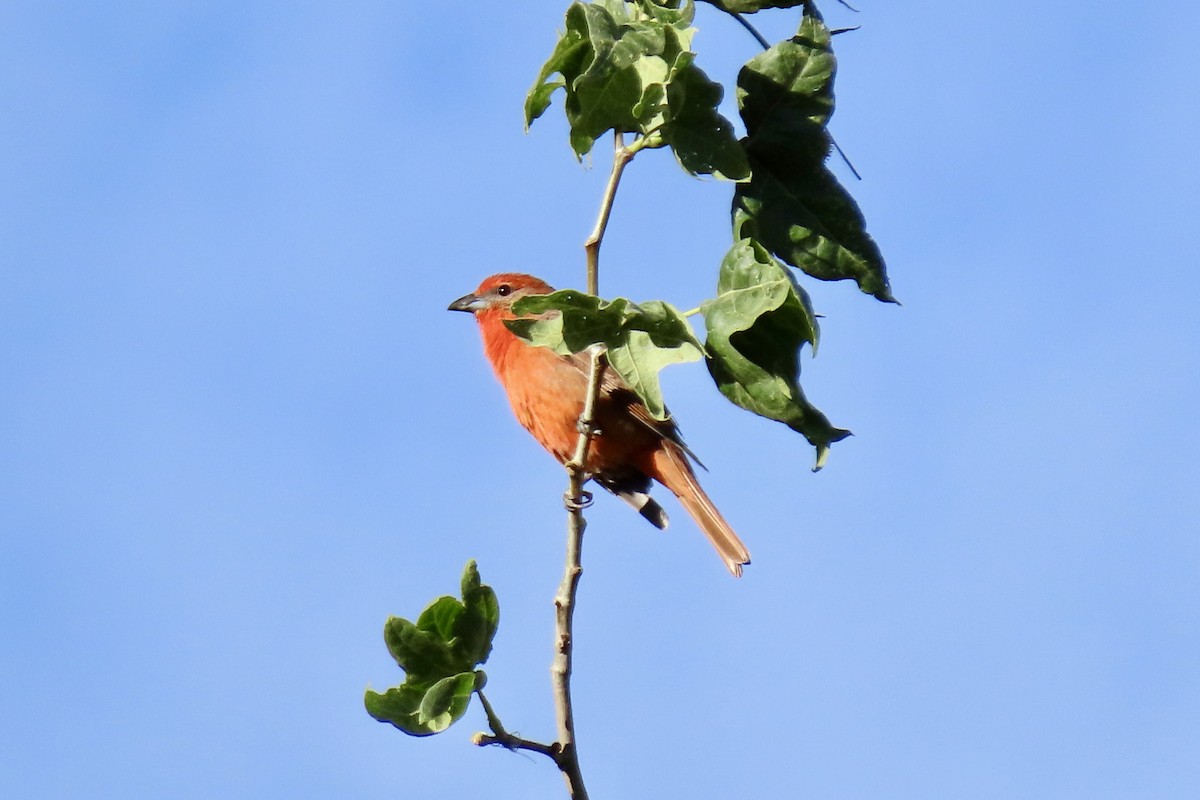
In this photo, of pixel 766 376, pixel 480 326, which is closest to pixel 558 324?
pixel 766 376

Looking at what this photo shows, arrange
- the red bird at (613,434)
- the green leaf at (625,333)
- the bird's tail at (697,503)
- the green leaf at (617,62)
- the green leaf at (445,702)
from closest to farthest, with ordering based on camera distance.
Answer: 1. the green leaf at (625,333)
2. the green leaf at (617,62)
3. the green leaf at (445,702)
4. the bird's tail at (697,503)
5. the red bird at (613,434)

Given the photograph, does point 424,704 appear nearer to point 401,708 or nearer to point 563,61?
point 401,708

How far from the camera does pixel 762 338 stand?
2779mm

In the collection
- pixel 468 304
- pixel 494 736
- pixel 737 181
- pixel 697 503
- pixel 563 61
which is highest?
pixel 468 304

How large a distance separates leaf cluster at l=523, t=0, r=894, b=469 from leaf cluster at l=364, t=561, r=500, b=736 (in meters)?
0.70

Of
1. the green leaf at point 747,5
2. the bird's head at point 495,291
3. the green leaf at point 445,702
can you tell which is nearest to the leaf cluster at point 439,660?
the green leaf at point 445,702

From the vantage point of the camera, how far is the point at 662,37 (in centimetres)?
280

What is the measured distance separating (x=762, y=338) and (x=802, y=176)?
470 mm

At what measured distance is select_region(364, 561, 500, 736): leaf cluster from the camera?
299 cm

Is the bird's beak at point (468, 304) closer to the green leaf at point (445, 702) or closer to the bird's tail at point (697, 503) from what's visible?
the bird's tail at point (697, 503)

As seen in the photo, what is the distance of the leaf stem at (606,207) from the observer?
9.56 ft

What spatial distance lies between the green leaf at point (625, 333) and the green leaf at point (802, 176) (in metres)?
0.51

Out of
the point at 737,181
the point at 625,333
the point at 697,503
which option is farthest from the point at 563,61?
the point at 697,503

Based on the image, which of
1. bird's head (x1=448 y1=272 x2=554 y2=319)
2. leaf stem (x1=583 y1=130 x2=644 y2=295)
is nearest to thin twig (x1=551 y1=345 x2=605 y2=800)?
leaf stem (x1=583 y1=130 x2=644 y2=295)
